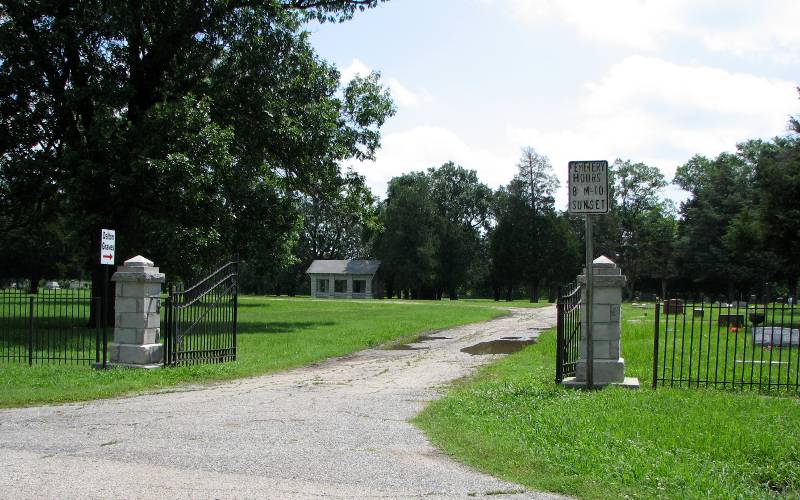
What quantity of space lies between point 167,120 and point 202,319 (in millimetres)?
8997

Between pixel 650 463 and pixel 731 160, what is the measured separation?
81600mm

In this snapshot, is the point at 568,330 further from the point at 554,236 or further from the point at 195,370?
the point at 554,236

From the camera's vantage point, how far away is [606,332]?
10766mm

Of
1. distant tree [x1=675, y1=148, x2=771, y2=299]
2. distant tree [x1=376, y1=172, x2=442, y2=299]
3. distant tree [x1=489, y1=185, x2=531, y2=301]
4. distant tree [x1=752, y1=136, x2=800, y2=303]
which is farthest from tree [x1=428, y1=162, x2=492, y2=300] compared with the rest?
distant tree [x1=752, y1=136, x2=800, y2=303]

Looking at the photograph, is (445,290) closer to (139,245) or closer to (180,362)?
(139,245)

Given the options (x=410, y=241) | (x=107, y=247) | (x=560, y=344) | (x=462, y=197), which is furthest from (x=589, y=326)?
(x=462, y=197)

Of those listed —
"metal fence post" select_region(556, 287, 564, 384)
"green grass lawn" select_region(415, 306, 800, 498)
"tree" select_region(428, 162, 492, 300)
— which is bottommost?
"green grass lawn" select_region(415, 306, 800, 498)

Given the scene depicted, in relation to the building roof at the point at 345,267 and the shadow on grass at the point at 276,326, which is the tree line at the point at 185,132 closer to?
the shadow on grass at the point at 276,326

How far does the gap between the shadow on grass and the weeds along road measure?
1082 cm

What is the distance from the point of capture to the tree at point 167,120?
20.5 m

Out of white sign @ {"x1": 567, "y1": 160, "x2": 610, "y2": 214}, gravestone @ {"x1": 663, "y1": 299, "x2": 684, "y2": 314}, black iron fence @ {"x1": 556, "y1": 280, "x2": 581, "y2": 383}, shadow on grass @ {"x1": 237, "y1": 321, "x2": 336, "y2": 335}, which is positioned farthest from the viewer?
shadow on grass @ {"x1": 237, "y1": 321, "x2": 336, "y2": 335}

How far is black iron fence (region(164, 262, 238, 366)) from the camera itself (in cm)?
1314

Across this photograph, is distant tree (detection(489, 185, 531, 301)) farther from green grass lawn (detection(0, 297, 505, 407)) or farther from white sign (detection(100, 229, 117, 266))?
white sign (detection(100, 229, 117, 266))

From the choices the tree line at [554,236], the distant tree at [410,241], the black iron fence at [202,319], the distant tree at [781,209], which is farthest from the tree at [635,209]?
the black iron fence at [202,319]
